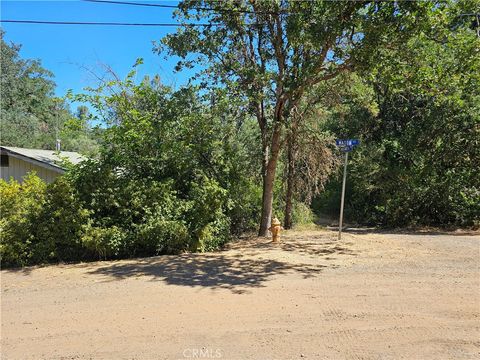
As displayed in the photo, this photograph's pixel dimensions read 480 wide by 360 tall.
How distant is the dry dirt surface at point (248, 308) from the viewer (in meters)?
4.02

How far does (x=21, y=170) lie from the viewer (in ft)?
48.0

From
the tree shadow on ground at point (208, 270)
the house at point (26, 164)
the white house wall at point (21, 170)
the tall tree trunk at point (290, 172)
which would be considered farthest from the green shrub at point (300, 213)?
the white house wall at point (21, 170)

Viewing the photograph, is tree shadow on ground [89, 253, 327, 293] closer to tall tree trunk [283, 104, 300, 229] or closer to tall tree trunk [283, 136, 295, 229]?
tall tree trunk [283, 104, 300, 229]

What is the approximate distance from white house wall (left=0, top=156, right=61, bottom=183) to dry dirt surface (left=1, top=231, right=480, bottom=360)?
7.43 m

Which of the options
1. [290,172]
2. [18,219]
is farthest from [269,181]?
[18,219]

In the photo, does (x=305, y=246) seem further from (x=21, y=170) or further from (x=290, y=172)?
(x=21, y=170)

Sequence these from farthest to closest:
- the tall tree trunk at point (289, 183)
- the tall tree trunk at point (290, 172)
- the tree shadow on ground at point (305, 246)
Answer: the tall tree trunk at point (289, 183) < the tall tree trunk at point (290, 172) < the tree shadow on ground at point (305, 246)

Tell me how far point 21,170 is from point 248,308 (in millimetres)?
12815

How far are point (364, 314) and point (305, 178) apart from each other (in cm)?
902

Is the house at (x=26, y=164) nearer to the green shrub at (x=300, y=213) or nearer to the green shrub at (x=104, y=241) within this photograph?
the green shrub at (x=104, y=241)

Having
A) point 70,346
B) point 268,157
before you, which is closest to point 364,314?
point 70,346

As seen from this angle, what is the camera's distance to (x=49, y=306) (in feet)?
17.8

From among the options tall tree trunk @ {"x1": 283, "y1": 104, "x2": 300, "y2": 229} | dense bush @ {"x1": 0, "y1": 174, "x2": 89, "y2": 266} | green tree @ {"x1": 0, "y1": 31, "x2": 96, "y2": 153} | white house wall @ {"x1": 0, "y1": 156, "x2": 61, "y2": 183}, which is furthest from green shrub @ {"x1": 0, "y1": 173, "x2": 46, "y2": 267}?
green tree @ {"x1": 0, "y1": 31, "x2": 96, "y2": 153}

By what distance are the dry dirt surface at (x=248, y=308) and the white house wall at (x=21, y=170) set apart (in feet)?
24.4
